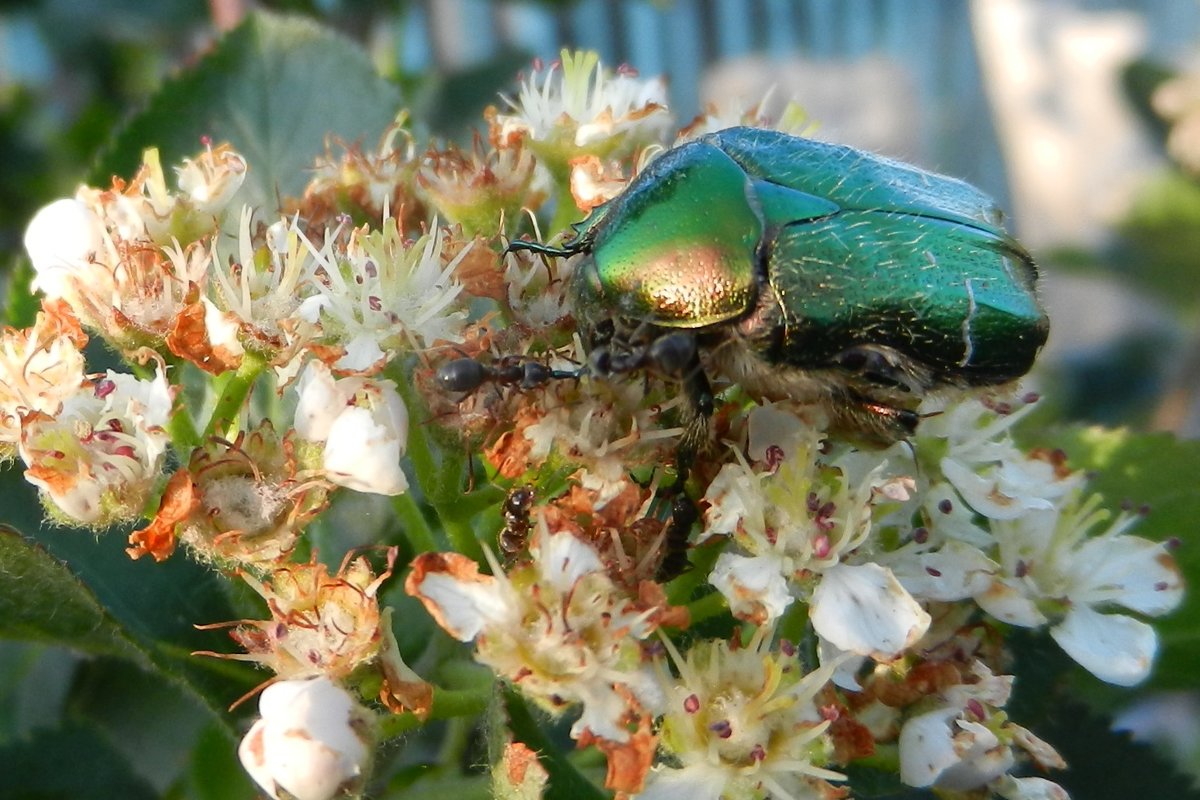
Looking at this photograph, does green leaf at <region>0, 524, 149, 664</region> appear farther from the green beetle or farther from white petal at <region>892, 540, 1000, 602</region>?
white petal at <region>892, 540, 1000, 602</region>

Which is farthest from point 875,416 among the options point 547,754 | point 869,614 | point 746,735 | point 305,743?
point 305,743

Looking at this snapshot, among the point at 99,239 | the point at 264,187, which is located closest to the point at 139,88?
the point at 264,187

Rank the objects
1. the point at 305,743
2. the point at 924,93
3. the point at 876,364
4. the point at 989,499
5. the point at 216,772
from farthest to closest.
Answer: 1. the point at 924,93
2. the point at 216,772
3. the point at 989,499
4. the point at 876,364
5. the point at 305,743

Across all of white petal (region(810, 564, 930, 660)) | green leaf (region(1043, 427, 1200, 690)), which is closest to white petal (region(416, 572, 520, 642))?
white petal (region(810, 564, 930, 660))

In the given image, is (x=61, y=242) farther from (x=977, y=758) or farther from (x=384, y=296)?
(x=977, y=758)

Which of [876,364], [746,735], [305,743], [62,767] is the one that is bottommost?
[62,767]

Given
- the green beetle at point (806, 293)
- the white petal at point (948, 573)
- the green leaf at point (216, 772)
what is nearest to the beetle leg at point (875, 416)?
the green beetle at point (806, 293)

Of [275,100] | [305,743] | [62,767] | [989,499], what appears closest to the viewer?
[305,743]

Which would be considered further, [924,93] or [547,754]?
[924,93]
